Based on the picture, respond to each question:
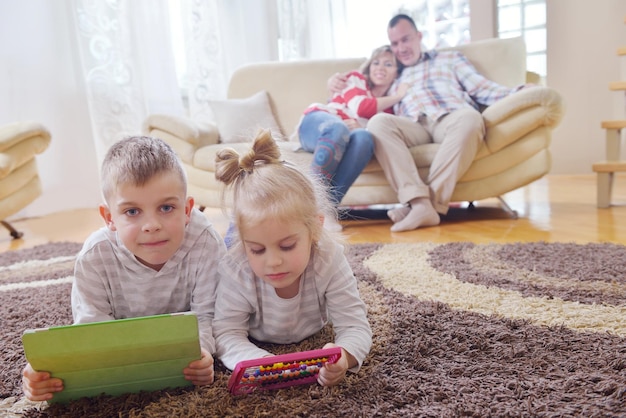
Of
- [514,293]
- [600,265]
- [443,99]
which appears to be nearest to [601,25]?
[443,99]

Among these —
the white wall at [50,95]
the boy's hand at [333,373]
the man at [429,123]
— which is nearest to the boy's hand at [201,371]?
the boy's hand at [333,373]

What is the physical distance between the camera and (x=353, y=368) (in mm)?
1007

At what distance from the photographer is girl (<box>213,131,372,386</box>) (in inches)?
39.4

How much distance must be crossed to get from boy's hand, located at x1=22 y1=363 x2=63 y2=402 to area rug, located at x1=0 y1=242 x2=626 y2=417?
0.02 metres

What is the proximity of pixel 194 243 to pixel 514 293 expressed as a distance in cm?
79

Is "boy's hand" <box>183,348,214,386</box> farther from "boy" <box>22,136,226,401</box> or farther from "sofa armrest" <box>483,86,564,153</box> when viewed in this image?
"sofa armrest" <box>483,86,564,153</box>

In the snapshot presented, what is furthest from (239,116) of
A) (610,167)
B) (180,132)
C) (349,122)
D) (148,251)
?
(148,251)

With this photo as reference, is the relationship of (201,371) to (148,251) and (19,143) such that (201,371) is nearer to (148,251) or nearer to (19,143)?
(148,251)

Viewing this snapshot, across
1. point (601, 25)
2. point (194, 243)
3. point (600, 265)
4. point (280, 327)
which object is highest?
point (601, 25)

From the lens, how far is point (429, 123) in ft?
9.25

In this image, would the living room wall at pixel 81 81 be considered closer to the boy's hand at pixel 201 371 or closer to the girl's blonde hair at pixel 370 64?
the girl's blonde hair at pixel 370 64

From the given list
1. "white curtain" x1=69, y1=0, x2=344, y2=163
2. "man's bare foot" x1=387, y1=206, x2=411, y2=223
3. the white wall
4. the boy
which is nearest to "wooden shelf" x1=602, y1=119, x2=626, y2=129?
"man's bare foot" x1=387, y1=206, x2=411, y2=223

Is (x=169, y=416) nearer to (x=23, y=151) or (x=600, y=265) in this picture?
(x=600, y=265)

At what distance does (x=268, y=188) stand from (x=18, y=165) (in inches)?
87.4
